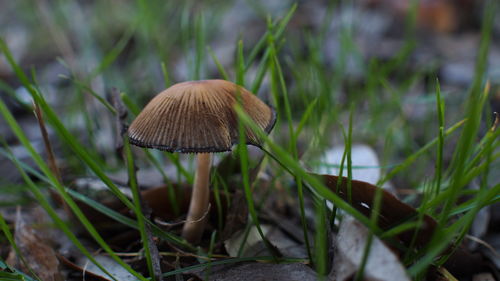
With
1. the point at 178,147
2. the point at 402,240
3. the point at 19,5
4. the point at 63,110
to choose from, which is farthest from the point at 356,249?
the point at 19,5

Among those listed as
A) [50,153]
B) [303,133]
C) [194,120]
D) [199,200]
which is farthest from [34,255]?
[303,133]

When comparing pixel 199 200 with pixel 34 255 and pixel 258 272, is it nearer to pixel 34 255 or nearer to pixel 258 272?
pixel 258 272

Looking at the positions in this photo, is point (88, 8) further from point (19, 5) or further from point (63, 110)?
point (63, 110)

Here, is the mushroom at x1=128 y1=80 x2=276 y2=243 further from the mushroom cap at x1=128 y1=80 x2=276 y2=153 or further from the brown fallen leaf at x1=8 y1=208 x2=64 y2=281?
the brown fallen leaf at x1=8 y1=208 x2=64 y2=281

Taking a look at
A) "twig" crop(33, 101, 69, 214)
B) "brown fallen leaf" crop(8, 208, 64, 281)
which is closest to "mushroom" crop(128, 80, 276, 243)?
"twig" crop(33, 101, 69, 214)

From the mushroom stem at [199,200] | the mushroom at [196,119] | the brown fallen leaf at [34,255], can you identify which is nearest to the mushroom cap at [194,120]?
the mushroom at [196,119]

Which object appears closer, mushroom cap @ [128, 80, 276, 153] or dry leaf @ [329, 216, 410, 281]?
dry leaf @ [329, 216, 410, 281]
